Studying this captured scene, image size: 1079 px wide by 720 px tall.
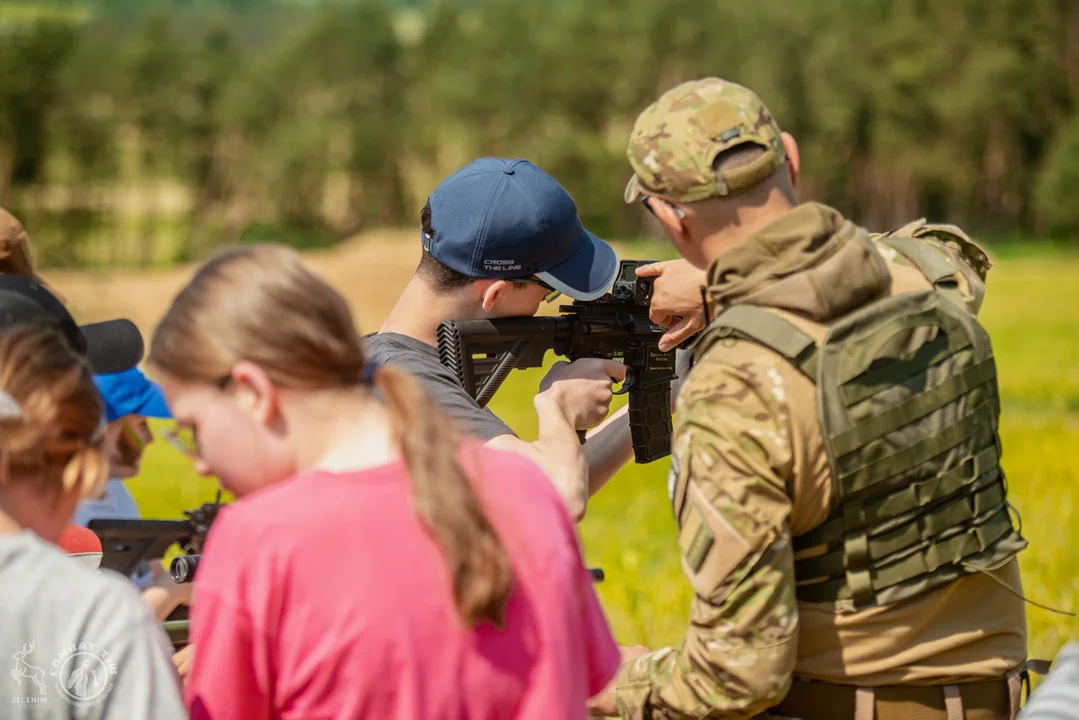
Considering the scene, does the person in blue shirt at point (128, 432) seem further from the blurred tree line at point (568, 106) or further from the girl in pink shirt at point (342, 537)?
the blurred tree line at point (568, 106)

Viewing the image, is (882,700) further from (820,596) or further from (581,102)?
(581,102)

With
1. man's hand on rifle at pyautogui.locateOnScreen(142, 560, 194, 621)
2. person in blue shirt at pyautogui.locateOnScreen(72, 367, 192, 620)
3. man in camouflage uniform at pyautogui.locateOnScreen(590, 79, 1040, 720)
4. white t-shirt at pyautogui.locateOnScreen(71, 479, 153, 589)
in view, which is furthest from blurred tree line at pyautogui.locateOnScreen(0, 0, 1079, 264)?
man in camouflage uniform at pyautogui.locateOnScreen(590, 79, 1040, 720)

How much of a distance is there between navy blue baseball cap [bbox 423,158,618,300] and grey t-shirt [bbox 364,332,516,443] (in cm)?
27

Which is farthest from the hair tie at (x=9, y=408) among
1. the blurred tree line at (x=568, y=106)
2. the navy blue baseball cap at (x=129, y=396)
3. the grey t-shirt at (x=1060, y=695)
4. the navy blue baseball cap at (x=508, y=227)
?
the blurred tree line at (x=568, y=106)

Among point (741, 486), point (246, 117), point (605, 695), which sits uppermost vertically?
point (741, 486)

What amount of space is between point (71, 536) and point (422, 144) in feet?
230

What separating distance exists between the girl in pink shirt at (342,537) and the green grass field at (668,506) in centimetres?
503

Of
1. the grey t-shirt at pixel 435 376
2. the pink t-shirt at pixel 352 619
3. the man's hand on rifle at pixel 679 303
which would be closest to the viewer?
the pink t-shirt at pixel 352 619

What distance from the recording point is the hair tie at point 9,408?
7.41ft

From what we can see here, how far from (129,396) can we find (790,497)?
2.72 metres

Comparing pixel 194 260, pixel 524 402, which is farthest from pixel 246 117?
pixel 524 402

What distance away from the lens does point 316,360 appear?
2129 mm

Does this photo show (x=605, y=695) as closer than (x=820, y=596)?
No

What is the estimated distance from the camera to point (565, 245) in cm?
379
